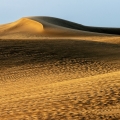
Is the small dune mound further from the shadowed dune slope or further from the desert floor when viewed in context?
the desert floor

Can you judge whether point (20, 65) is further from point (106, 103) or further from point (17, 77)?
point (106, 103)

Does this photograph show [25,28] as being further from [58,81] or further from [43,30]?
[58,81]

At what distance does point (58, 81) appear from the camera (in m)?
13.8

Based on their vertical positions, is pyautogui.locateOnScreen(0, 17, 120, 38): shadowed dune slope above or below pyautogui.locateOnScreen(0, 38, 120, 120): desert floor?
above

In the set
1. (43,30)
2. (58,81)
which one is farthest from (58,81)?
(43,30)

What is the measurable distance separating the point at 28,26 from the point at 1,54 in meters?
30.6

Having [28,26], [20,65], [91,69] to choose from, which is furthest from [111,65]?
[28,26]

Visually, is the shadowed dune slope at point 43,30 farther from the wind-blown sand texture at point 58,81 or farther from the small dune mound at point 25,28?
the wind-blown sand texture at point 58,81

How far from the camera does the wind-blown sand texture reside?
861cm

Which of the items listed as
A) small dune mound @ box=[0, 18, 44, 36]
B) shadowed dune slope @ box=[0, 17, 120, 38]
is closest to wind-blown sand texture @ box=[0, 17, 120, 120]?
shadowed dune slope @ box=[0, 17, 120, 38]

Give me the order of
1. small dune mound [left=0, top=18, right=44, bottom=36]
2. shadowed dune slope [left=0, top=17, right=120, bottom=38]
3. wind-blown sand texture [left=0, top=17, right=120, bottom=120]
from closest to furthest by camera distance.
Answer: wind-blown sand texture [left=0, top=17, right=120, bottom=120] → shadowed dune slope [left=0, top=17, right=120, bottom=38] → small dune mound [left=0, top=18, right=44, bottom=36]

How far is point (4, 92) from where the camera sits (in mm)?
12305

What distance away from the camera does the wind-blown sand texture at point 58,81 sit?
861 centimetres

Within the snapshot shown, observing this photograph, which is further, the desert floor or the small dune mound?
the small dune mound
